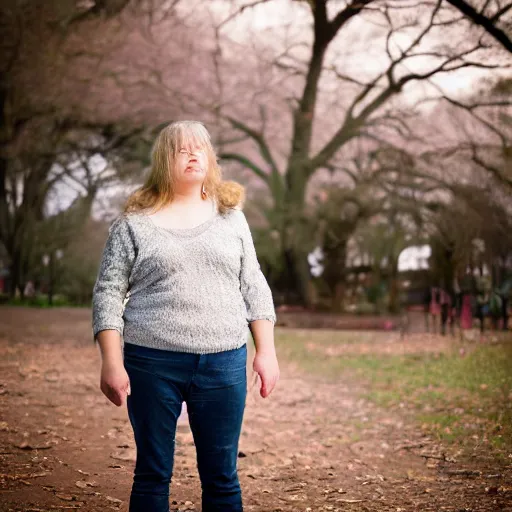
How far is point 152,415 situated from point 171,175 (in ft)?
2.58

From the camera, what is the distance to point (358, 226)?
1552 centimetres

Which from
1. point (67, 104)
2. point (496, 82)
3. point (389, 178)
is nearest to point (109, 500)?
point (496, 82)

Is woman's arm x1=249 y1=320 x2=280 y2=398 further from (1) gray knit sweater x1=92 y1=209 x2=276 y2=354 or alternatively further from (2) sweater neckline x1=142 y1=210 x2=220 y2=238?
(2) sweater neckline x1=142 y1=210 x2=220 y2=238

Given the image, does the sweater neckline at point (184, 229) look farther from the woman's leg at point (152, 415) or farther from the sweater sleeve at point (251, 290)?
the woman's leg at point (152, 415)

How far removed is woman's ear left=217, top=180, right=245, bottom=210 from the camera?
216cm

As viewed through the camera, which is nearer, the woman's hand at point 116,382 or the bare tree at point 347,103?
the woman's hand at point 116,382

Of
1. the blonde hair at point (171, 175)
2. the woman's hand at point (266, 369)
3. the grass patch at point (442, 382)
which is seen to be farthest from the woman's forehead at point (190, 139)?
the grass patch at point (442, 382)

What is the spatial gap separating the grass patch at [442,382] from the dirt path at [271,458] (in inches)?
11.3

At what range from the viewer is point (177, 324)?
1.97 m

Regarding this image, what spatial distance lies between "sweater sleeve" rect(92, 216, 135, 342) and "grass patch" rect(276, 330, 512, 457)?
3128 mm

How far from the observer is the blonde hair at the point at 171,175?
210 cm

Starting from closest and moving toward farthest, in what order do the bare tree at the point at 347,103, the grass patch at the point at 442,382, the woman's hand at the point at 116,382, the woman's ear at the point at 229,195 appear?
the woman's hand at the point at 116,382 < the woman's ear at the point at 229,195 < the grass patch at the point at 442,382 < the bare tree at the point at 347,103

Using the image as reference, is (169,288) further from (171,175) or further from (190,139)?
(190,139)

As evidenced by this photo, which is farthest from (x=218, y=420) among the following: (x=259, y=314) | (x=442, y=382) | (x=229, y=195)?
(x=442, y=382)
